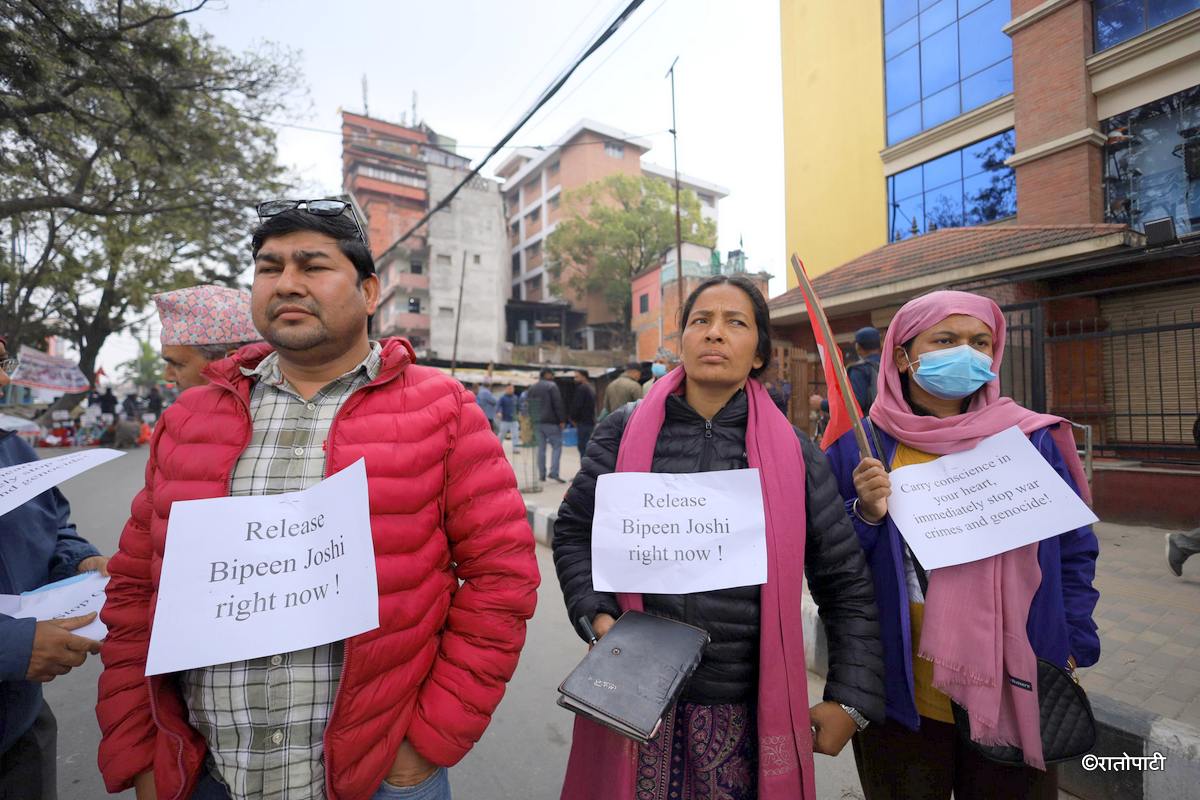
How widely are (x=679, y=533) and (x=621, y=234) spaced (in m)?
32.8

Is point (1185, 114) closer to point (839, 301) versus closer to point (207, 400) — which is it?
point (839, 301)

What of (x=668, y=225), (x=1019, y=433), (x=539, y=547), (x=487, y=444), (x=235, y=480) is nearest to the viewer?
(x=235, y=480)

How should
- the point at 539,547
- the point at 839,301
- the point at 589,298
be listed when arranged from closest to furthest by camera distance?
the point at 539,547
the point at 839,301
the point at 589,298

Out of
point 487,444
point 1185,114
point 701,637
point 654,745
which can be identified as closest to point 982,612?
point 701,637

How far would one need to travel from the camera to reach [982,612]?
1512 millimetres

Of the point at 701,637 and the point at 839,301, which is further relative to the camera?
the point at 839,301

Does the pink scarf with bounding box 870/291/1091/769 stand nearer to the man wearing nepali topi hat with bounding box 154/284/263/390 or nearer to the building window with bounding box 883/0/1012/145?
the man wearing nepali topi hat with bounding box 154/284/263/390

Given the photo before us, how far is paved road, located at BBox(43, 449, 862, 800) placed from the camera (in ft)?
7.66

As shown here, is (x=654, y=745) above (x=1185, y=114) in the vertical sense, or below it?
below

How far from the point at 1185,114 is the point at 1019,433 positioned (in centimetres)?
1089

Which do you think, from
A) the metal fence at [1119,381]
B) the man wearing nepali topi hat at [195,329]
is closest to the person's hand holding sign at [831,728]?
the man wearing nepali topi hat at [195,329]

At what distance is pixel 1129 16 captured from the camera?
8734 mm

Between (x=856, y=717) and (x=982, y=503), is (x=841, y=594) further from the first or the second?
(x=982, y=503)

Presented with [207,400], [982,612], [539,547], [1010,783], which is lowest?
[539,547]
